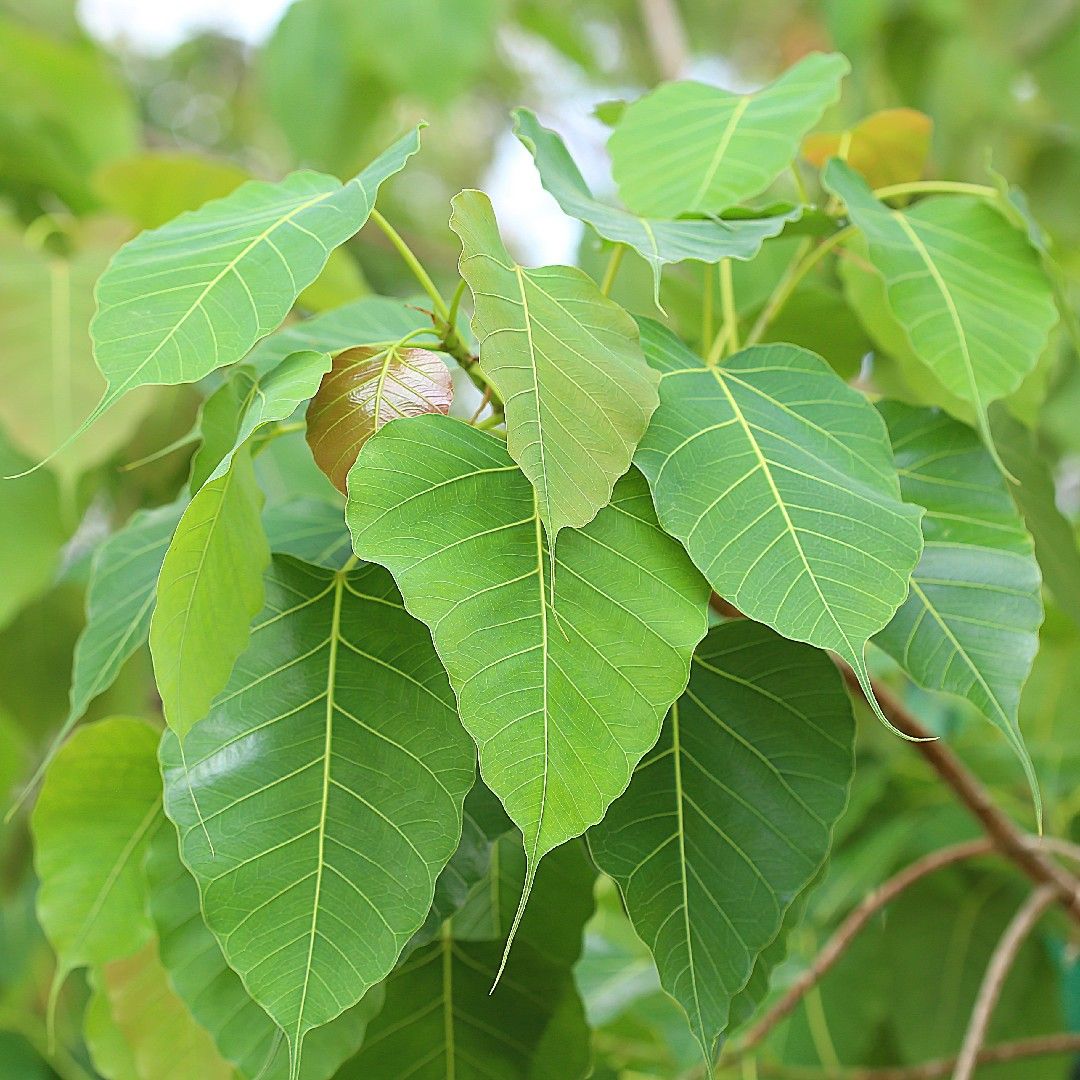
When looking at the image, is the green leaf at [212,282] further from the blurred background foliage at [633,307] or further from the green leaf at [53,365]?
the green leaf at [53,365]

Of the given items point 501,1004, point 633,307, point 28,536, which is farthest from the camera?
point 28,536

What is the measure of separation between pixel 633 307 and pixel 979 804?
0.37 m

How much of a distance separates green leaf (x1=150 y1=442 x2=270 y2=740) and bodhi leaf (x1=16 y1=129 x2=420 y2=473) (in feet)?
0.12

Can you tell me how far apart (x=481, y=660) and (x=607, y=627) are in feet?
0.13

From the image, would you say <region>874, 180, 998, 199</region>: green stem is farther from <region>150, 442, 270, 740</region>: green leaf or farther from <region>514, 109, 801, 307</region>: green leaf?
<region>150, 442, 270, 740</region>: green leaf

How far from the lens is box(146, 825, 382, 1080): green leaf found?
0.40 meters

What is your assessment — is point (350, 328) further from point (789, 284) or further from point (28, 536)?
point (28, 536)

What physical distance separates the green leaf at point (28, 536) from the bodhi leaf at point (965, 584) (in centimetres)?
66

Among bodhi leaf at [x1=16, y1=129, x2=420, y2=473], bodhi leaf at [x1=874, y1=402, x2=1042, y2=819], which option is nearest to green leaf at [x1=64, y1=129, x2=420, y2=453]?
bodhi leaf at [x1=16, y1=129, x2=420, y2=473]

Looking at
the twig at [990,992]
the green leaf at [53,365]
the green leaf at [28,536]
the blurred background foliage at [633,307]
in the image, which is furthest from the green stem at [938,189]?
the green leaf at [28,536]

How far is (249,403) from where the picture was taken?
1.21ft

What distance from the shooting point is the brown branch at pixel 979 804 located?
556 millimetres

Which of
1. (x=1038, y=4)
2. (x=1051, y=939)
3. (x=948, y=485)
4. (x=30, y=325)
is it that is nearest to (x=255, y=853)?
(x=948, y=485)

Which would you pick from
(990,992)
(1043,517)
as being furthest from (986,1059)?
(1043,517)
